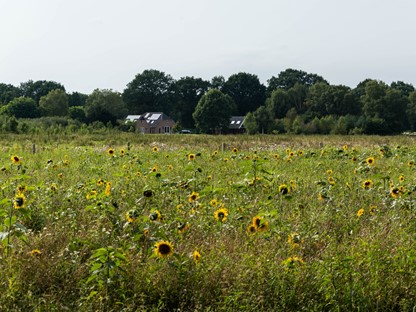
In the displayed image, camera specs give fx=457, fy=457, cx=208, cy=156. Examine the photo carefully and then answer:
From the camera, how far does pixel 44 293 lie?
124 inches

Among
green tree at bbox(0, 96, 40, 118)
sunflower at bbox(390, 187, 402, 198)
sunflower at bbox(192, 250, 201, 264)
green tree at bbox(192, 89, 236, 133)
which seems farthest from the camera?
green tree at bbox(0, 96, 40, 118)

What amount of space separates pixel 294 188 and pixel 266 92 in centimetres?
8963

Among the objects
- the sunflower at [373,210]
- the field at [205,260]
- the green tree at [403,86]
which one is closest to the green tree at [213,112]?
the green tree at [403,86]

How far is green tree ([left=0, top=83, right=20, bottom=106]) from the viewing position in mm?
99438

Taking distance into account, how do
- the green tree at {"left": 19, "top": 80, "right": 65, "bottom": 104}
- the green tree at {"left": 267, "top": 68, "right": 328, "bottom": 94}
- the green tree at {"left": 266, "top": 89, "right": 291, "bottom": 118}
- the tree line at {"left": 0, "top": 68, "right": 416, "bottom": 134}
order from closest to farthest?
the tree line at {"left": 0, "top": 68, "right": 416, "bottom": 134}
the green tree at {"left": 266, "top": 89, "right": 291, "bottom": 118}
the green tree at {"left": 267, "top": 68, "right": 328, "bottom": 94}
the green tree at {"left": 19, "top": 80, "right": 65, "bottom": 104}

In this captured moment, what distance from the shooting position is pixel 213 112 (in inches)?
2736

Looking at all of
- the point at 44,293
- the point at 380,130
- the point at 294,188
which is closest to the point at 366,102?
the point at 380,130

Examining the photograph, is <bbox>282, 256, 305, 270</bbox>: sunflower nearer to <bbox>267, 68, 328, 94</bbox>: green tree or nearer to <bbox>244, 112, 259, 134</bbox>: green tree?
<bbox>244, 112, 259, 134</bbox>: green tree

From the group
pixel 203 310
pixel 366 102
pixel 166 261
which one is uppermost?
pixel 366 102

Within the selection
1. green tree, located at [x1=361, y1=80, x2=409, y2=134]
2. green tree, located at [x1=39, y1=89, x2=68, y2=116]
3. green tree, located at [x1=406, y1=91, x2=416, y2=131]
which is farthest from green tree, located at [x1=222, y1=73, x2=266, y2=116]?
green tree, located at [x1=39, y1=89, x2=68, y2=116]

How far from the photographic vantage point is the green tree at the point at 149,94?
3553 inches

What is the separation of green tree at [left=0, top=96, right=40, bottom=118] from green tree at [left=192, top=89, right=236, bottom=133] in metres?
26.0

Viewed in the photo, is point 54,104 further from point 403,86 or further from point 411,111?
point 403,86

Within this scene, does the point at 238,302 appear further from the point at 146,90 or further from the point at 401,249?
the point at 146,90
